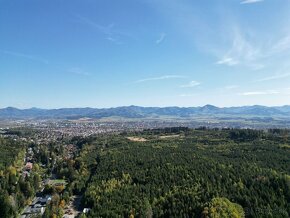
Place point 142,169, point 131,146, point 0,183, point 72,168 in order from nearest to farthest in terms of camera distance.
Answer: point 0,183 → point 142,169 → point 72,168 → point 131,146

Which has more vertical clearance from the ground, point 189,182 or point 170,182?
point 189,182

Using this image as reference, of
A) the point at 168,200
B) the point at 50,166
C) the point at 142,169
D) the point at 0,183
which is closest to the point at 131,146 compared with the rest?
the point at 50,166

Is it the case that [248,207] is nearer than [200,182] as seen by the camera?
Yes

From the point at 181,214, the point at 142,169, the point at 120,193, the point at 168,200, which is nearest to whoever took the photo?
the point at 181,214

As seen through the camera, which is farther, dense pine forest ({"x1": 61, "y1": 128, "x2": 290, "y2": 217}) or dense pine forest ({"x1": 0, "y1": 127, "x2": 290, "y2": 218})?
dense pine forest ({"x1": 0, "y1": 127, "x2": 290, "y2": 218})

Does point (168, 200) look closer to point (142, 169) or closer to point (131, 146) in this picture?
point (142, 169)

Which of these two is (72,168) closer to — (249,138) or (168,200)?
(168,200)

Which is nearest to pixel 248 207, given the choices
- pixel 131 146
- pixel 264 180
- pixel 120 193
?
pixel 264 180

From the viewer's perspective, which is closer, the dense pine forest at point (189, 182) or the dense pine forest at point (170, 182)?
the dense pine forest at point (189, 182)

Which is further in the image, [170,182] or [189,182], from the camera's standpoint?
[170,182]
